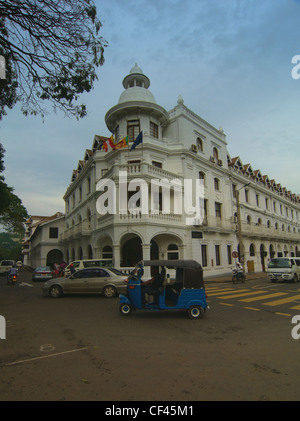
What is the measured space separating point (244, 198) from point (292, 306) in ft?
83.6

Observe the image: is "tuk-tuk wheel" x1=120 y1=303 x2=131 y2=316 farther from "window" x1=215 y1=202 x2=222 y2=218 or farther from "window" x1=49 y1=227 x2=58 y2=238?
"window" x1=49 y1=227 x2=58 y2=238

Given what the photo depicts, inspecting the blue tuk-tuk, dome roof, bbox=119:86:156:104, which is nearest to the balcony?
dome roof, bbox=119:86:156:104

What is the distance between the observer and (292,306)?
9891mm

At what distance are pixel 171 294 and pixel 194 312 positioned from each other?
0.95 metres

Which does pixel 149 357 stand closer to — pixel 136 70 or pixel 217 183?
pixel 217 183

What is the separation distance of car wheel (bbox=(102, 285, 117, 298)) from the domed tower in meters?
13.7

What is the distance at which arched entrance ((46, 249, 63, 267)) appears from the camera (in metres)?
41.0

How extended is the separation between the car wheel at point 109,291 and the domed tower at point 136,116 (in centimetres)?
1374

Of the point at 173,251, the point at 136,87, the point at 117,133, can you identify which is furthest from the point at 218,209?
the point at 136,87

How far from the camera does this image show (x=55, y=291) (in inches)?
499

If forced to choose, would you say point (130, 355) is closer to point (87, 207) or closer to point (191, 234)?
point (191, 234)

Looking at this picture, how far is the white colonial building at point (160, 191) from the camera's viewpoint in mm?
19953

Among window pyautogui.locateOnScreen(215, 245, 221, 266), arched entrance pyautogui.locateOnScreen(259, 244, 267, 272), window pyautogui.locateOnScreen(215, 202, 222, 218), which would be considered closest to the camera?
window pyautogui.locateOnScreen(215, 245, 221, 266)
